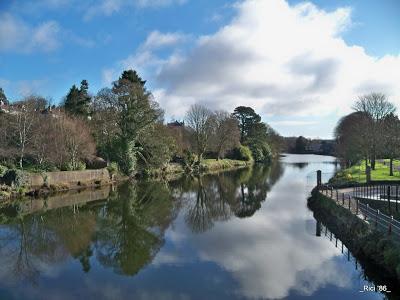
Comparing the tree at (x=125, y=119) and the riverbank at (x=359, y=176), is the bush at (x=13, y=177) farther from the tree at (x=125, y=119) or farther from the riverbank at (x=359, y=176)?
the riverbank at (x=359, y=176)

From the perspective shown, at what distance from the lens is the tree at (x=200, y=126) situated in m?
65.3

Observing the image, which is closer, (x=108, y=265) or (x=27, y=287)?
(x=27, y=287)

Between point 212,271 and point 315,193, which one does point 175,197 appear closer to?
point 315,193

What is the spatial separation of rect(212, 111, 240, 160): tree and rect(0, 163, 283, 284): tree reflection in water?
36.5m

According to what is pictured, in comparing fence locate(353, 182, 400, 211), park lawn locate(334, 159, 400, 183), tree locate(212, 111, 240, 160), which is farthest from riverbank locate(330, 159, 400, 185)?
tree locate(212, 111, 240, 160)

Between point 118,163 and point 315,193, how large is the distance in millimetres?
23856

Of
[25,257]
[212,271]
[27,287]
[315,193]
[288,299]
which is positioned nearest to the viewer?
[288,299]

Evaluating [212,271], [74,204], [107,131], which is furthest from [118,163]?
[212,271]

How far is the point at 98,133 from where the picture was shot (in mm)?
43875

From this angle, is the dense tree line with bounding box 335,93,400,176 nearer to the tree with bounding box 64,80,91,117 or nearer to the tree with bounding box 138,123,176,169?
the tree with bounding box 138,123,176,169

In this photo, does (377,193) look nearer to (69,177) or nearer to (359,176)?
(359,176)

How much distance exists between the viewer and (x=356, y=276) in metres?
12.4

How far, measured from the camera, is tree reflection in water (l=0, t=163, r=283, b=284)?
1430 cm

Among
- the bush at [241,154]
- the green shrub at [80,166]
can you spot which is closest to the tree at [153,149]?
the green shrub at [80,166]
